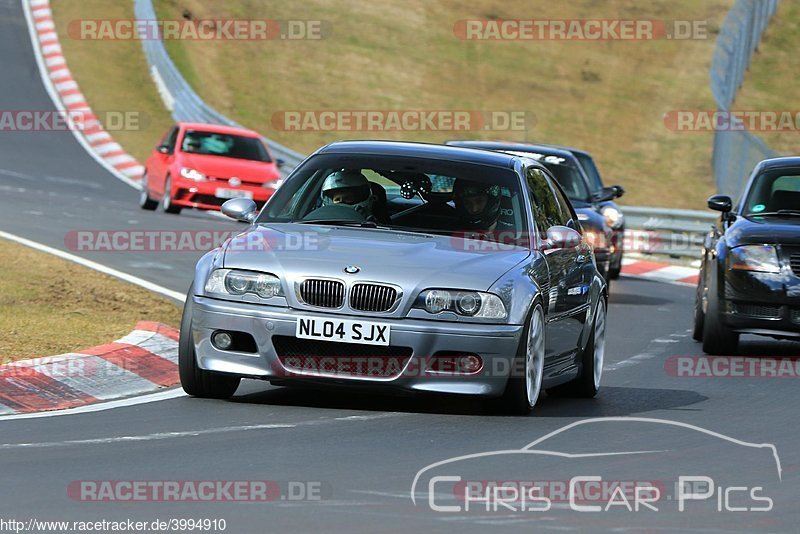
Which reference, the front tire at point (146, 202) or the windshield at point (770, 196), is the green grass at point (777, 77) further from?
the windshield at point (770, 196)

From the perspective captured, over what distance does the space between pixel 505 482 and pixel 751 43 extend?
122ft

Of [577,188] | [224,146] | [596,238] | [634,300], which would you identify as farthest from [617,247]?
[224,146]

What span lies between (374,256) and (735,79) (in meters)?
30.8

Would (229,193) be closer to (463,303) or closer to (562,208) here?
(562,208)

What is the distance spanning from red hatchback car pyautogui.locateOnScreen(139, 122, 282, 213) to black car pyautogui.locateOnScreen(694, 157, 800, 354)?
12.5m

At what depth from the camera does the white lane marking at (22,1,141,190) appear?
32375 mm

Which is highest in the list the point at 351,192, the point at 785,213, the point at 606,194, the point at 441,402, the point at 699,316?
the point at 351,192

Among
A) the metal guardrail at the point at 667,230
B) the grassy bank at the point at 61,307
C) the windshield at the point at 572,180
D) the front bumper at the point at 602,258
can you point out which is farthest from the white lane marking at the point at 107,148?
the grassy bank at the point at 61,307

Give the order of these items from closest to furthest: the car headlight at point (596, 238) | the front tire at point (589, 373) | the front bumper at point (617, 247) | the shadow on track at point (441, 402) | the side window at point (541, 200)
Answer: the shadow on track at point (441, 402), the side window at point (541, 200), the front tire at point (589, 373), the car headlight at point (596, 238), the front bumper at point (617, 247)

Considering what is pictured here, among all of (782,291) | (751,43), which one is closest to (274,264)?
(782,291)

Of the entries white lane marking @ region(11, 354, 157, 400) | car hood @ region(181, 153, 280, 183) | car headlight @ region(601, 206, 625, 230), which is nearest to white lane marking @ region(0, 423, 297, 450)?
white lane marking @ region(11, 354, 157, 400)

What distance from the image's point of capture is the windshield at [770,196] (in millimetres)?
14453

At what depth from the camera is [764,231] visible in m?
13.9

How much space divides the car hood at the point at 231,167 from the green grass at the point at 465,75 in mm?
9457
